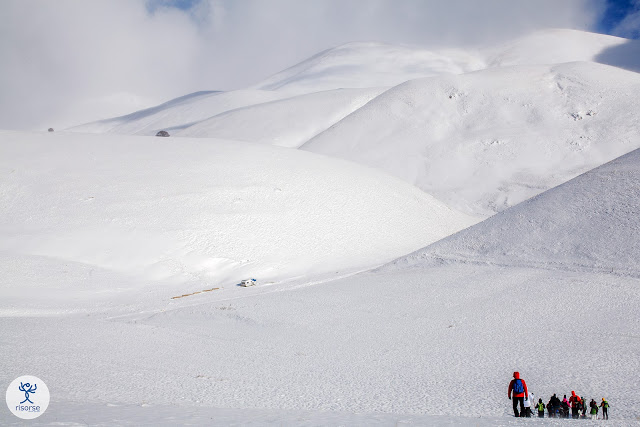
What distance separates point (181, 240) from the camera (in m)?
25.4

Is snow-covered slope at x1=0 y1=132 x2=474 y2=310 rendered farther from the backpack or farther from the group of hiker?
the backpack

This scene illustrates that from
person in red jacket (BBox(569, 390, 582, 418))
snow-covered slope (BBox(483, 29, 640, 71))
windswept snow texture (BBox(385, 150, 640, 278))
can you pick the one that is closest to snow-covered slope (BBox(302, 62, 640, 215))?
windswept snow texture (BBox(385, 150, 640, 278))

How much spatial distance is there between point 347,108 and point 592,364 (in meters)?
67.9

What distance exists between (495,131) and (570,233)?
119ft

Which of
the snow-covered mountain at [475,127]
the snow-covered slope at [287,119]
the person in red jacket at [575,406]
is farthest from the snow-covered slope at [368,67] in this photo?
the person in red jacket at [575,406]

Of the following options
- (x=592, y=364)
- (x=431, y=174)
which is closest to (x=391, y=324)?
(x=592, y=364)

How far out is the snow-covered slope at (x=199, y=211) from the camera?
2434cm

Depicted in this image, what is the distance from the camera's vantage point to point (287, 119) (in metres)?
74.6

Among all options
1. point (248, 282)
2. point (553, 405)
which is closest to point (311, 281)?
point (248, 282)

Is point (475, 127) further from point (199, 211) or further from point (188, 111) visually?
point (188, 111)

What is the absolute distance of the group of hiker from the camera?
815cm

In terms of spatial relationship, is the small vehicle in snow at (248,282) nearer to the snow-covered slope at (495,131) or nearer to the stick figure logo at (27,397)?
the stick figure logo at (27,397)

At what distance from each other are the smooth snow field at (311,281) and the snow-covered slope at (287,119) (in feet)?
68.7

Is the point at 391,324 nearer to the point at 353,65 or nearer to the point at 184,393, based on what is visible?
the point at 184,393
